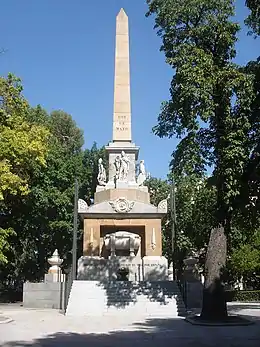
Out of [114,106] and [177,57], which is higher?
[114,106]

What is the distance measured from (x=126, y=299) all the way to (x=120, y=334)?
310 inches

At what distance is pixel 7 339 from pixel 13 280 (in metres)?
28.5

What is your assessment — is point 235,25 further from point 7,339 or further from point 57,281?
point 57,281

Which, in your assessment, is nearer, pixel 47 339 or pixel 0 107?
pixel 47 339

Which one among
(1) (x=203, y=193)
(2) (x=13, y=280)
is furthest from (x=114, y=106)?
(2) (x=13, y=280)

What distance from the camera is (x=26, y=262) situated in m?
35.9

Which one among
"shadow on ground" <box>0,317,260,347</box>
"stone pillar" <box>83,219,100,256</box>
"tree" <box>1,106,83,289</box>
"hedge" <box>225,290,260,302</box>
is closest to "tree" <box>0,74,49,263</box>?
"stone pillar" <box>83,219,100,256</box>

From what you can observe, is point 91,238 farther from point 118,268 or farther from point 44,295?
point 44,295

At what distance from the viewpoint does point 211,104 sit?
15.2 meters

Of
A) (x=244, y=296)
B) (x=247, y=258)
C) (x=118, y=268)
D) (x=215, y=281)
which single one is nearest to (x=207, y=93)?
(x=215, y=281)

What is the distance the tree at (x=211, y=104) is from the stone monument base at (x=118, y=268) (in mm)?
9217

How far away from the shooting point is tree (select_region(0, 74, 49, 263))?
67.4 ft

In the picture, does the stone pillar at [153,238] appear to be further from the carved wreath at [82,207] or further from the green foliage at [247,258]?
the green foliage at [247,258]

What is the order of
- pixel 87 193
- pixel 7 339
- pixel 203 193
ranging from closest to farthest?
pixel 7 339 < pixel 203 193 < pixel 87 193
